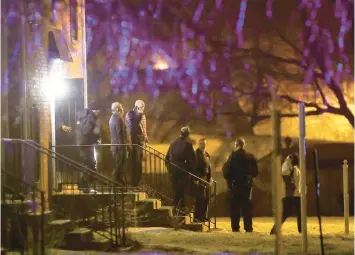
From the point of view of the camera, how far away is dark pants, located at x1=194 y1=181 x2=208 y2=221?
13500 millimetres

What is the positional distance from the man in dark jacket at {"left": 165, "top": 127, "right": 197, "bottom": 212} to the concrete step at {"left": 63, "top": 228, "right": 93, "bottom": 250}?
3299mm

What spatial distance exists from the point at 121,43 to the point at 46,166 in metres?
8.02

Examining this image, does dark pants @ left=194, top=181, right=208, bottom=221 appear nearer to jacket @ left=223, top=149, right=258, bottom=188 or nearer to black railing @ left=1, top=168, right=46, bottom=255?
jacket @ left=223, top=149, right=258, bottom=188

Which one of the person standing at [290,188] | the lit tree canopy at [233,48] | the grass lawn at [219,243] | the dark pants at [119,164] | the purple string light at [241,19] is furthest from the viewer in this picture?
the purple string light at [241,19]

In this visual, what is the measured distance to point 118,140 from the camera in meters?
13.5

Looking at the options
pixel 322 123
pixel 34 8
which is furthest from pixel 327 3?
pixel 34 8

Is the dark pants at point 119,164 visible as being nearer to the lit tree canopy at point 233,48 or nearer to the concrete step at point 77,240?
the concrete step at point 77,240

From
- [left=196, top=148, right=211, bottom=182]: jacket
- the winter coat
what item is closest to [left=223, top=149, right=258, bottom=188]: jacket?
the winter coat

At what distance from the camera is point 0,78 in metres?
11.1

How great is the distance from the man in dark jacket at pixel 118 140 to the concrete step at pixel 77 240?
299 centimetres

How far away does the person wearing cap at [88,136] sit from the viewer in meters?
13.4

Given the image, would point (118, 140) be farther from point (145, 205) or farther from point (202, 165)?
point (202, 165)

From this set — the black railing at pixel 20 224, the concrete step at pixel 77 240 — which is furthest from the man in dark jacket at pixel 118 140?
the black railing at pixel 20 224

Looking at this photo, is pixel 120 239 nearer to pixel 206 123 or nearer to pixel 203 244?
pixel 203 244
